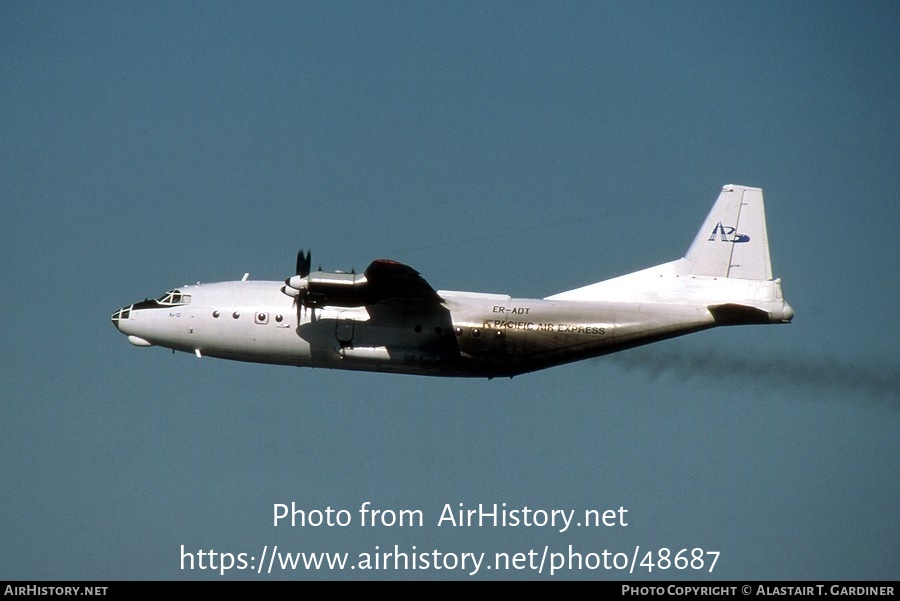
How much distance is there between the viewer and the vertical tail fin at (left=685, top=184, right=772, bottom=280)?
2619cm

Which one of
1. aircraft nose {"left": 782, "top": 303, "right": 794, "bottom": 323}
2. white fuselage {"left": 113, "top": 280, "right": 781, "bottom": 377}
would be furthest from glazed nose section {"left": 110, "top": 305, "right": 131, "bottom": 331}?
aircraft nose {"left": 782, "top": 303, "right": 794, "bottom": 323}

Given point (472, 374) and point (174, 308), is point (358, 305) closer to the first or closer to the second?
point (472, 374)

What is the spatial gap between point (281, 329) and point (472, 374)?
13.5 feet

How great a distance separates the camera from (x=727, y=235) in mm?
26547

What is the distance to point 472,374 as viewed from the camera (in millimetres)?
26359

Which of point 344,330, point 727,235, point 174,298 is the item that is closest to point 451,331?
point 344,330

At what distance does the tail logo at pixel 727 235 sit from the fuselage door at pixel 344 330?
306 inches

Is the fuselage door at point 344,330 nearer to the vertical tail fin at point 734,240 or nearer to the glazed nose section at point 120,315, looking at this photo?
the glazed nose section at point 120,315

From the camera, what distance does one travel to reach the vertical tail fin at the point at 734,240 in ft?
85.9

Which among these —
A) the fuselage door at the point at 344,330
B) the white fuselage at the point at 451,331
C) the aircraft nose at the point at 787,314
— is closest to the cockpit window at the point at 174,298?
the white fuselage at the point at 451,331

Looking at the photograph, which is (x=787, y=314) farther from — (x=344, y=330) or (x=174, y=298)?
(x=174, y=298)

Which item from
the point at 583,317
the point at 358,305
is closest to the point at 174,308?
the point at 358,305

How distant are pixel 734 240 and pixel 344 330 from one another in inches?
329
